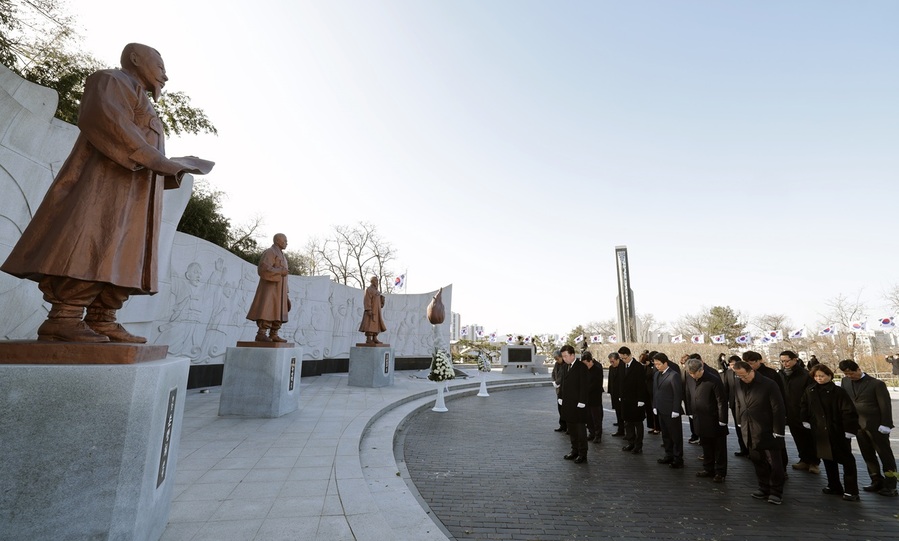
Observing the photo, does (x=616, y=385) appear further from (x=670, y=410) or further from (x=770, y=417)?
(x=770, y=417)

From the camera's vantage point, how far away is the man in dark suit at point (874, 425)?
5.06 metres

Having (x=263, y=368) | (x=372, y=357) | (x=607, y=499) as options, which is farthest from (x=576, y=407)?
(x=372, y=357)

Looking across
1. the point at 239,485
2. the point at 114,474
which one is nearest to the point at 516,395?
the point at 239,485

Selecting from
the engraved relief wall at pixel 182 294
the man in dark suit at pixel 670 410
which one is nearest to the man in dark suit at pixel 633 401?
the man in dark suit at pixel 670 410

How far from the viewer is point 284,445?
5.84 meters

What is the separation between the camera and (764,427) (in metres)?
5.02

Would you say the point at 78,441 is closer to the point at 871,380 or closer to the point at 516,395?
the point at 871,380

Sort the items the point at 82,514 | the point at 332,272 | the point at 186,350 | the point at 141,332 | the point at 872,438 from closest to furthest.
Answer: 1. the point at 82,514
2. the point at 872,438
3. the point at 141,332
4. the point at 186,350
5. the point at 332,272

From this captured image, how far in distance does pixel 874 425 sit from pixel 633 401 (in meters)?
3.03

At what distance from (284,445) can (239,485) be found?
165 centimetres

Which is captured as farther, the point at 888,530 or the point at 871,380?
the point at 871,380

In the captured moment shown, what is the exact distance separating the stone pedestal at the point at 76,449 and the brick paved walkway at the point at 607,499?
2717 mm

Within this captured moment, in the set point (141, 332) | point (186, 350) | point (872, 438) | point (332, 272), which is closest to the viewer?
point (872, 438)

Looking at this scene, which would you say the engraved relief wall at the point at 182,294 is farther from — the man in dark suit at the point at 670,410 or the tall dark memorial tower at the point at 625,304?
the tall dark memorial tower at the point at 625,304
